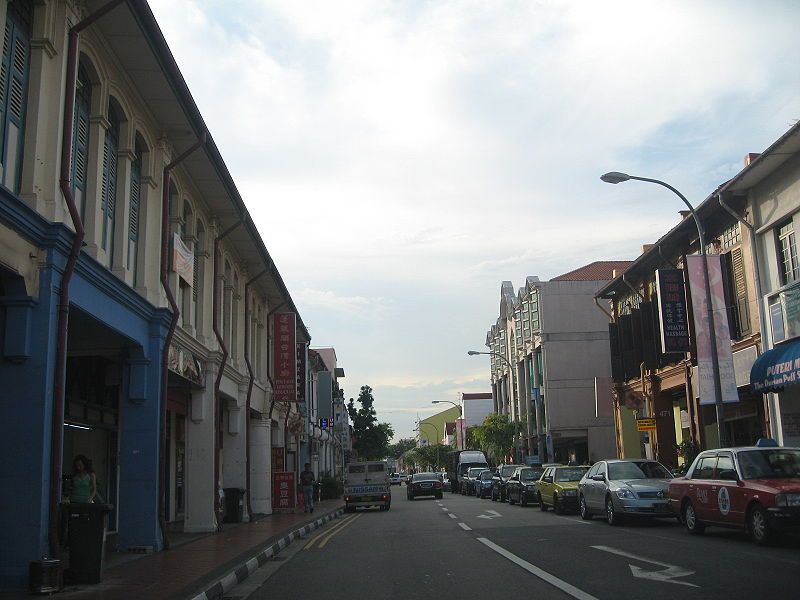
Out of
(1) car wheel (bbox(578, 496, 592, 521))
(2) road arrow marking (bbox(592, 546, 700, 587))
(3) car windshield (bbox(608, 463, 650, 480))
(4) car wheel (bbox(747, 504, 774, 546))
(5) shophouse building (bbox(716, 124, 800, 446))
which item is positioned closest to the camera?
(2) road arrow marking (bbox(592, 546, 700, 587))

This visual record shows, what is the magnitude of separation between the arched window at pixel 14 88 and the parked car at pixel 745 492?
40.0ft

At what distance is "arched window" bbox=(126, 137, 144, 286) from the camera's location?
1546cm

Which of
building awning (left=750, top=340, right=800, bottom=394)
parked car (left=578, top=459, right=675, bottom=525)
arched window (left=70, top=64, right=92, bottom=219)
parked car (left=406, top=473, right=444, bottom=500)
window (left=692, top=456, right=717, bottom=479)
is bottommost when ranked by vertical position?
parked car (left=406, top=473, right=444, bottom=500)

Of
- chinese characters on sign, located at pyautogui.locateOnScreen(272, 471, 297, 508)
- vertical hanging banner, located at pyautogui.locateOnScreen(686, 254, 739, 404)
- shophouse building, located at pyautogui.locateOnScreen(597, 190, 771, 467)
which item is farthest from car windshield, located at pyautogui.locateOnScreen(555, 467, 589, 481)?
chinese characters on sign, located at pyautogui.locateOnScreen(272, 471, 297, 508)

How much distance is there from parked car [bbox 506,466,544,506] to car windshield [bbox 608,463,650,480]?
29.5 feet

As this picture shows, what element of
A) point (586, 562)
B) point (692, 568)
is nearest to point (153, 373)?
point (586, 562)

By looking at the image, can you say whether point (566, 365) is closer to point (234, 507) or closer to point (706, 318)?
point (706, 318)

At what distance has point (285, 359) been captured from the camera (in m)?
30.7

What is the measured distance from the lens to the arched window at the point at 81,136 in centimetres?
1282

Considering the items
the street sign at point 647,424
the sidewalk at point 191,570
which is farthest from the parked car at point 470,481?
the sidewalk at point 191,570

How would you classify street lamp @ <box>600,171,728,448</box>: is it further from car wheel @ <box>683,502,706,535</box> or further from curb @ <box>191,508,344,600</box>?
curb @ <box>191,508,344,600</box>

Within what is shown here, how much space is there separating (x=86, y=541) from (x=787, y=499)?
10462 millimetres

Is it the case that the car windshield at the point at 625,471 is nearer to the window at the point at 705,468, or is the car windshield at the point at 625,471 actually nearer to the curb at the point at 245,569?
the window at the point at 705,468

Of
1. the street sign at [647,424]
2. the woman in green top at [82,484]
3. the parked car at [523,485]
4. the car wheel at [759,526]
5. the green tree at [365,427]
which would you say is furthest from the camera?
the green tree at [365,427]
